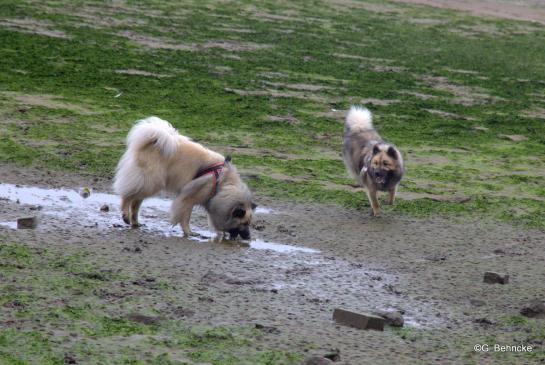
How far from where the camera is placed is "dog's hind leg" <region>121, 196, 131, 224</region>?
8742 millimetres

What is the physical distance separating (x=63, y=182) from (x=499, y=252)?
4.06m

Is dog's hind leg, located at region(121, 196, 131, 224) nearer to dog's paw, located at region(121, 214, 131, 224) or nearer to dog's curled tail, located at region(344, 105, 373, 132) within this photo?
dog's paw, located at region(121, 214, 131, 224)

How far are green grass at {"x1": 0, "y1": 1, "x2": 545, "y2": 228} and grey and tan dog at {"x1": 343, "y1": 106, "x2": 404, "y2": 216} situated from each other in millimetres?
251

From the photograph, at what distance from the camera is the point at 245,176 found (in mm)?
10883

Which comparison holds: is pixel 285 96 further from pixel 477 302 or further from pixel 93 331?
pixel 93 331

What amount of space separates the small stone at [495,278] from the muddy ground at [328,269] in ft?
0.31

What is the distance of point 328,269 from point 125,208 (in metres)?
1.90

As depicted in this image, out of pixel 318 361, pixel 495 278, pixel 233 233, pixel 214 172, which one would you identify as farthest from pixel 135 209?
pixel 318 361

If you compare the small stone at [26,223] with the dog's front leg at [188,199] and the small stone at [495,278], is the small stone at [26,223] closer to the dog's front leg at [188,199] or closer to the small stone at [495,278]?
the dog's front leg at [188,199]

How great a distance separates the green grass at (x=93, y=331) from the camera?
5516 mm

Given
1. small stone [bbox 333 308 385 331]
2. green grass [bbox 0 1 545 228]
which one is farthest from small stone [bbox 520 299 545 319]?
green grass [bbox 0 1 545 228]

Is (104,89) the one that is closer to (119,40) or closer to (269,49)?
(119,40)

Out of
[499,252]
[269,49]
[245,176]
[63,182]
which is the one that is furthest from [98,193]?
[269,49]

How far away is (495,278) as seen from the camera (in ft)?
25.7
